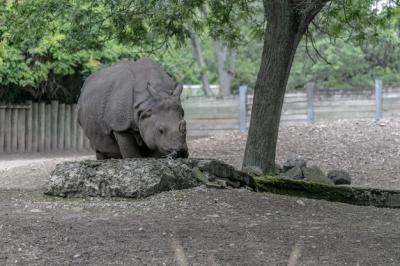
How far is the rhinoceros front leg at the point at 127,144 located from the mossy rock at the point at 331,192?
157 cm

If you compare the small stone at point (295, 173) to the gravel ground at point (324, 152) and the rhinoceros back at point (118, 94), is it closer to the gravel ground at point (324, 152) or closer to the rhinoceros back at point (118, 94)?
the gravel ground at point (324, 152)

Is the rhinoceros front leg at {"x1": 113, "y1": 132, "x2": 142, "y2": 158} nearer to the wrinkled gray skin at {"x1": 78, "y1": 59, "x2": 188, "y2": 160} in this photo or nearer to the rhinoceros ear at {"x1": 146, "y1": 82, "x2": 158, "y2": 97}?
the wrinkled gray skin at {"x1": 78, "y1": 59, "x2": 188, "y2": 160}

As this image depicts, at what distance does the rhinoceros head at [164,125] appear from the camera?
8.28m

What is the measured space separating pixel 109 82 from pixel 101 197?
7.24 feet

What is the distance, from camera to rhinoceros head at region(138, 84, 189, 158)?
828 centimetres

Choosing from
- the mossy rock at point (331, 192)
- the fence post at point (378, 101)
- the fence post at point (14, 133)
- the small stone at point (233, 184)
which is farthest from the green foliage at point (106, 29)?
the small stone at point (233, 184)

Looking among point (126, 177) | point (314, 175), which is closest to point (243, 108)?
point (314, 175)

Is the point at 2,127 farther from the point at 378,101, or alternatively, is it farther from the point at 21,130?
the point at 378,101

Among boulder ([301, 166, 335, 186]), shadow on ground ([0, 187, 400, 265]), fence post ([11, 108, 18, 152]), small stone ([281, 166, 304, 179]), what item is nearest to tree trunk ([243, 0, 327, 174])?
small stone ([281, 166, 304, 179])

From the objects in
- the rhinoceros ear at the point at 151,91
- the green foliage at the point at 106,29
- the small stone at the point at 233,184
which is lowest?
the small stone at the point at 233,184

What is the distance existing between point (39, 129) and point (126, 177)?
15.0 meters

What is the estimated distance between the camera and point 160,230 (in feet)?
21.4

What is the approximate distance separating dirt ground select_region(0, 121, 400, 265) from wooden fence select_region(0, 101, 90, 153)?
1281 centimetres

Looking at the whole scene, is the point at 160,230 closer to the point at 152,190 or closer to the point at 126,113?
the point at 152,190
